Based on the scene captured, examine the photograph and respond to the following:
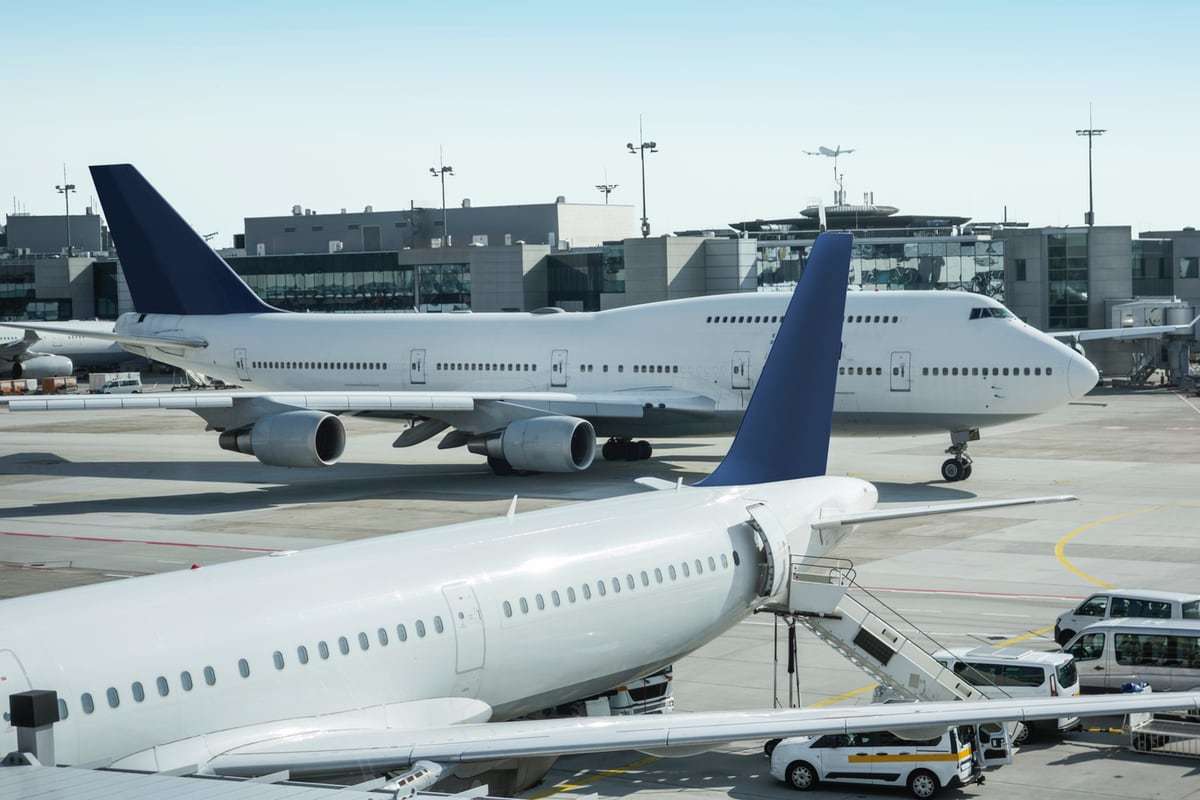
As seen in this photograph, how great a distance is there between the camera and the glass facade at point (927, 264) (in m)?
84.3


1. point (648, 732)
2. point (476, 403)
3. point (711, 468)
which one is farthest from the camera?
point (711, 468)

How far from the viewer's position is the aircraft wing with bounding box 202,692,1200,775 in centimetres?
1357

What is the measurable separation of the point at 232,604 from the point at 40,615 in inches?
75.2

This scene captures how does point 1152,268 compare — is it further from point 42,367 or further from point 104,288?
point 104,288

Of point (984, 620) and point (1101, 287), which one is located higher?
point (1101, 287)

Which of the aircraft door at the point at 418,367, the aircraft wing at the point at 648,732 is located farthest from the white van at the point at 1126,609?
the aircraft door at the point at 418,367

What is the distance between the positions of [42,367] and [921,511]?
86.8 m

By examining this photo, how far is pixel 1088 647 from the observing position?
77.4 feet

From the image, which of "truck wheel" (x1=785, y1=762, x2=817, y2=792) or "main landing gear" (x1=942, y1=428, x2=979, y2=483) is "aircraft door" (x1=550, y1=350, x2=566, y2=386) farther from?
"truck wheel" (x1=785, y1=762, x2=817, y2=792)

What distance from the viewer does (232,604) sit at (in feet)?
50.7

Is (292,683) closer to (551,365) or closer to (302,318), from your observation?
(551,365)

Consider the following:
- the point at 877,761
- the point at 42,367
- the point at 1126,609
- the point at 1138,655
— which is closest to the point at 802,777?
the point at 877,761

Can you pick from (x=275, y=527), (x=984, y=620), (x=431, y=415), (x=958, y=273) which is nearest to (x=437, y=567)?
(x=984, y=620)

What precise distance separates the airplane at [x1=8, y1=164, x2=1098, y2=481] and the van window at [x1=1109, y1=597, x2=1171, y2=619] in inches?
677
